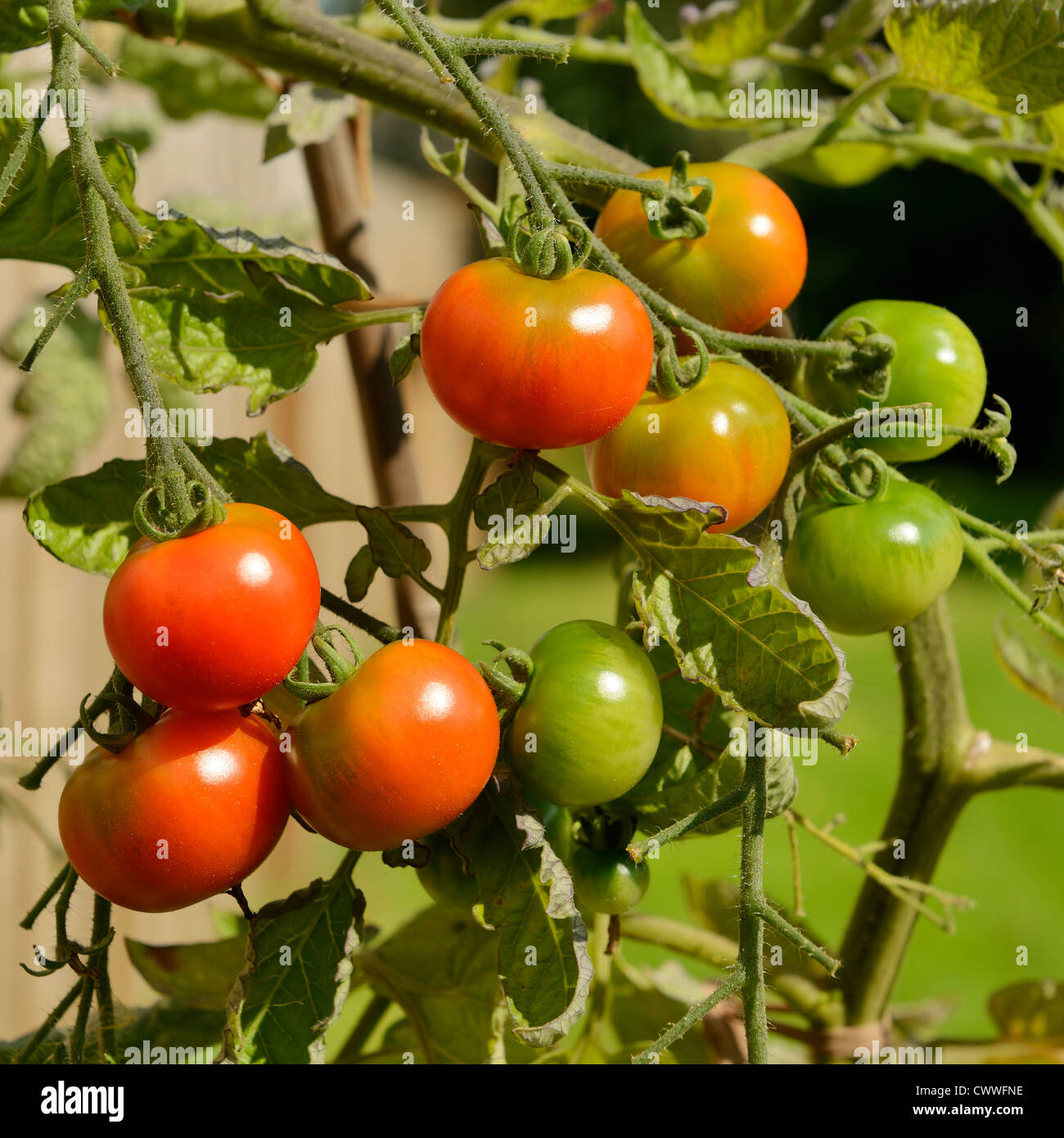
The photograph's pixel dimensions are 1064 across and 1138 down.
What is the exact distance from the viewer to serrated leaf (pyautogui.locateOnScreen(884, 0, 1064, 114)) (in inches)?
18.6

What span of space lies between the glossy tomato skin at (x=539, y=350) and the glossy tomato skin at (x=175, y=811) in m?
0.14

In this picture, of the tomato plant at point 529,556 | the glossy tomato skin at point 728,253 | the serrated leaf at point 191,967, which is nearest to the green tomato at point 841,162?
the tomato plant at point 529,556

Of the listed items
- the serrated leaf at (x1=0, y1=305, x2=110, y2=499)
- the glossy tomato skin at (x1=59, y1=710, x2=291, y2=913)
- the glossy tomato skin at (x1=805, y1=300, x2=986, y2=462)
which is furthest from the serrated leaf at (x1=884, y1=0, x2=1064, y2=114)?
the serrated leaf at (x1=0, y1=305, x2=110, y2=499)

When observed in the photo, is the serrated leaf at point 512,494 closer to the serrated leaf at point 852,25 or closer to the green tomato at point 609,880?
the green tomato at point 609,880

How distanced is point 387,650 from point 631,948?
1.81 meters

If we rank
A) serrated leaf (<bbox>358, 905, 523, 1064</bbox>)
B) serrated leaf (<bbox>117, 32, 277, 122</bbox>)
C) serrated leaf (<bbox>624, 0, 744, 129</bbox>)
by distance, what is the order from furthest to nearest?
serrated leaf (<bbox>117, 32, 277, 122</bbox>) < serrated leaf (<bbox>624, 0, 744, 129</bbox>) < serrated leaf (<bbox>358, 905, 523, 1064</bbox>)

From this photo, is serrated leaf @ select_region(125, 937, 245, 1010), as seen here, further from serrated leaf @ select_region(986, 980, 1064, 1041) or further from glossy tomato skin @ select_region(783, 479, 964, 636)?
serrated leaf @ select_region(986, 980, 1064, 1041)

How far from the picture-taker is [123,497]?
43 centimetres

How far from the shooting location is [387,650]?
35 cm

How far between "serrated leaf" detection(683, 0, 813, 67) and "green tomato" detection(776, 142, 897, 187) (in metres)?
0.09

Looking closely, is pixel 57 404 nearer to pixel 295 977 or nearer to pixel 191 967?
pixel 191 967

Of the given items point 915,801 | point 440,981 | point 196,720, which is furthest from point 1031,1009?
point 196,720
